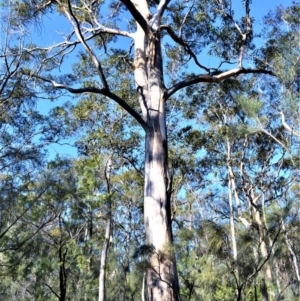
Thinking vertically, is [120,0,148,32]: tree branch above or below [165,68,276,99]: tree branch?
above

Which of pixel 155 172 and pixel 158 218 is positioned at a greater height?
pixel 155 172

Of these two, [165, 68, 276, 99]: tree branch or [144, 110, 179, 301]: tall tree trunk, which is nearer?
[144, 110, 179, 301]: tall tree trunk

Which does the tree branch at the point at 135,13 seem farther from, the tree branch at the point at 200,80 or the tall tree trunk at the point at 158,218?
the tall tree trunk at the point at 158,218

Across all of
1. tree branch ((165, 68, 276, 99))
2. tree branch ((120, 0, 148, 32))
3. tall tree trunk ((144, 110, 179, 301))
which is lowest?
tall tree trunk ((144, 110, 179, 301))

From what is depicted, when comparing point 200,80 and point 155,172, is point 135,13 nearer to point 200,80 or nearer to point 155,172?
point 200,80

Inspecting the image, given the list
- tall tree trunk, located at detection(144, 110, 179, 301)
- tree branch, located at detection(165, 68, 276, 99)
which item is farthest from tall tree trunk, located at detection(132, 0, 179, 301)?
tree branch, located at detection(165, 68, 276, 99)

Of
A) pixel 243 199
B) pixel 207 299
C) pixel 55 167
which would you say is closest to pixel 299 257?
A: pixel 243 199

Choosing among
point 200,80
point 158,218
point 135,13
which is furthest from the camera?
point 200,80

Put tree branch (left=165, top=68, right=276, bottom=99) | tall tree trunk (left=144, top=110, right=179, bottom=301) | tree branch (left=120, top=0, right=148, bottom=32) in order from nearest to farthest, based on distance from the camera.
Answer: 1. tall tree trunk (left=144, top=110, right=179, bottom=301)
2. tree branch (left=120, top=0, right=148, bottom=32)
3. tree branch (left=165, top=68, right=276, bottom=99)

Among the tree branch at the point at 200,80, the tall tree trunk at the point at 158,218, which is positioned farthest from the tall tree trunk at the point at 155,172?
the tree branch at the point at 200,80

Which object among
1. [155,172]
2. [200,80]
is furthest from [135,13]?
[155,172]

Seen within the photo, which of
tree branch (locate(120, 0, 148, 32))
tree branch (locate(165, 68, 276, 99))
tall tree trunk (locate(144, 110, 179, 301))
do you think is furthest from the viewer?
tree branch (locate(165, 68, 276, 99))

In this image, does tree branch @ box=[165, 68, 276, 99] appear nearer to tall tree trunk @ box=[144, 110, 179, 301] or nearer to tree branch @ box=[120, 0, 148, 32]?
tall tree trunk @ box=[144, 110, 179, 301]

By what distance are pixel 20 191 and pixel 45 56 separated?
2550mm
